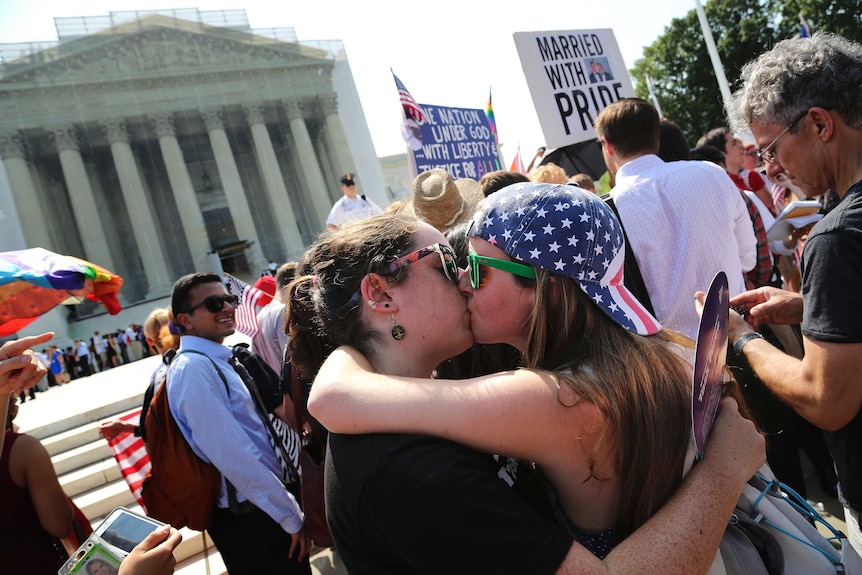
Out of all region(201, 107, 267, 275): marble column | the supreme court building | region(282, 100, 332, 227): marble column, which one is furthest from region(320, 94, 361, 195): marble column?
region(201, 107, 267, 275): marble column

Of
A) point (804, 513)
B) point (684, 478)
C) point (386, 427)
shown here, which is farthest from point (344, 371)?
point (804, 513)

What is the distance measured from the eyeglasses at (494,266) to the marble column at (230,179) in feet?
121

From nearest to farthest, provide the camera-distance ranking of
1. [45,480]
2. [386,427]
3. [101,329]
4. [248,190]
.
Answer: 1. [386,427]
2. [45,480]
3. [101,329]
4. [248,190]

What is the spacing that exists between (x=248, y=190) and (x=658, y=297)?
40.5m

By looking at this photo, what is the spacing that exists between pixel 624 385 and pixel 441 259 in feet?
1.99

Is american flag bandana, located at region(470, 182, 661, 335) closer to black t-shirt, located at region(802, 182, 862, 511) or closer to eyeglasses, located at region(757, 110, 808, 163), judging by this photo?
black t-shirt, located at region(802, 182, 862, 511)

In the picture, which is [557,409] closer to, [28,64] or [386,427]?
[386,427]

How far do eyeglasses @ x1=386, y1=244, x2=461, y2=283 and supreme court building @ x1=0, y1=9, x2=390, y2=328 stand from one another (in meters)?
34.7

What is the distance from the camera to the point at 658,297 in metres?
2.91

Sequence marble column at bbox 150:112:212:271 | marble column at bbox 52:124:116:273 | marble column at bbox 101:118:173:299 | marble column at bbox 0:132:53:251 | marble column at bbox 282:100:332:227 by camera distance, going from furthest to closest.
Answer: marble column at bbox 282:100:332:227 < marble column at bbox 150:112:212:271 < marble column at bbox 101:118:173:299 < marble column at bbox 52:124:116:273 < marble column at bbox 0:132:53:251

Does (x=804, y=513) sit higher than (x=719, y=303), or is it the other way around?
(x=719, y=303)

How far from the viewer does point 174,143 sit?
115 ft

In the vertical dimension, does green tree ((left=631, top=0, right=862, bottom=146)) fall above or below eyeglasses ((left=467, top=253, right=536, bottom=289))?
above

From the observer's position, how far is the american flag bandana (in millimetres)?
1381
